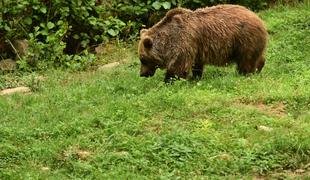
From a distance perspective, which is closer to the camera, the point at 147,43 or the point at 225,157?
the point at 225,157

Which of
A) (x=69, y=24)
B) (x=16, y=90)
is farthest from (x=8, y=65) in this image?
(x=16, y=90)

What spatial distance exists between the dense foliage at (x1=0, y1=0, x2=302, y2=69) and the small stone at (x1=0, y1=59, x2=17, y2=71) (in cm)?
19

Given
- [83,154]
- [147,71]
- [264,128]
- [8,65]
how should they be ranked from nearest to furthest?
[83,154]
[264,128]
[147,71]
[8,65]

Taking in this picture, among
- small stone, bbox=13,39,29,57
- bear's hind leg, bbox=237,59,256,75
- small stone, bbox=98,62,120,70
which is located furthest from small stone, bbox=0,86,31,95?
bear's hind leg, bbox=237,59,256,75

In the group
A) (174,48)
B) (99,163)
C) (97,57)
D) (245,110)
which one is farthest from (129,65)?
(99,163)

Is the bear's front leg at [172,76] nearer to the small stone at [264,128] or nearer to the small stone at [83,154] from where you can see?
the small stone at [264,128]

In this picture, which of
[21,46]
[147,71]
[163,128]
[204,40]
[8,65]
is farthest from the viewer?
[21,46]

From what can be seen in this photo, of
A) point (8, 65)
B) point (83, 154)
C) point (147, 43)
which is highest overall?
point (147, 43)

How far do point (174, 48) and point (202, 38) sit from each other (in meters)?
0.46

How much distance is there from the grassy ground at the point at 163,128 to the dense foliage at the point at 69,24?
8.27ft

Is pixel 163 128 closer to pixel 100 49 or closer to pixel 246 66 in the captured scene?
pixel 246 66

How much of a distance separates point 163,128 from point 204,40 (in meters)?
2.64

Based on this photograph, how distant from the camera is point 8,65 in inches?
A: 493

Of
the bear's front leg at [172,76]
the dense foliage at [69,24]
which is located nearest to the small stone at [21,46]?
the dense foliage at [69,24]
